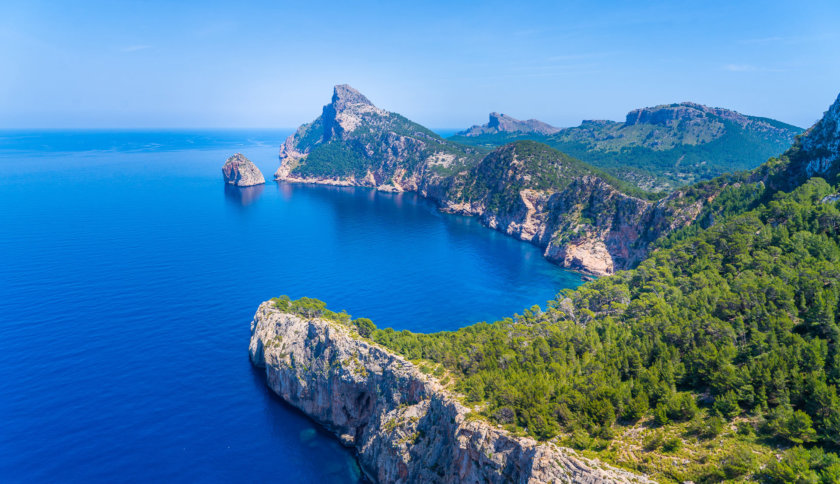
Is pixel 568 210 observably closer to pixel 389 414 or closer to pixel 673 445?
pixel 389 414

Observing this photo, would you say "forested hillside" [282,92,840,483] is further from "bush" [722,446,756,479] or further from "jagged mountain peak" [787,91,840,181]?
"jagged mountain peak" [787,91,840,181]

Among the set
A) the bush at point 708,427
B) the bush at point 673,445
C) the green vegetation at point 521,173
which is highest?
the green vegetation at point 521,173

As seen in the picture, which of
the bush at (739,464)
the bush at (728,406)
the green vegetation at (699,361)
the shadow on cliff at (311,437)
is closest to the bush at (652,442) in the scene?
the green vegetation at (699,361)

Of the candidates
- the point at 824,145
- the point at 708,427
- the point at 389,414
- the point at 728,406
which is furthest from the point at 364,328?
the point at 824,145

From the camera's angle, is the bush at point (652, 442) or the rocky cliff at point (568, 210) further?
the rocky cliff at point (568, 210)

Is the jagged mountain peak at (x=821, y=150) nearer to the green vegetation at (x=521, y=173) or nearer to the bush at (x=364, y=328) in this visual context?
the green vegetation at (x=521, y=173)

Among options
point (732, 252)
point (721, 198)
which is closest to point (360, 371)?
point (732, 252)

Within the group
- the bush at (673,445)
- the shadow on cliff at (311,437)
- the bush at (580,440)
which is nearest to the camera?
the bush at (673,445)
